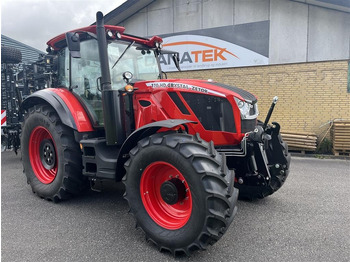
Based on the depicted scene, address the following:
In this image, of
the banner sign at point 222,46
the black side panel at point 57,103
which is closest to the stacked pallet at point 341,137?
the banner sign at point 222,46

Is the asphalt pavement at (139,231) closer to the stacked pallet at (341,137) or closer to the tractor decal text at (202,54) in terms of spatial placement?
the stacked pallet at (341,137)

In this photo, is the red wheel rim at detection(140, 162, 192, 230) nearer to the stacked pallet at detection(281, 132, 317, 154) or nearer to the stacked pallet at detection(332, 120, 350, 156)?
the stacked pallet at detection(281, 132, 317, 154)


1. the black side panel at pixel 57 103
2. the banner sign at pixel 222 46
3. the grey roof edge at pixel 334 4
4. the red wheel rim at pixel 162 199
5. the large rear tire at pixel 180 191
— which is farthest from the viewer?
the banner sign at pixel 222 46

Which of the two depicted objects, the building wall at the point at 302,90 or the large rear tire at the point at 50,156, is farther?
the building wall at the point at 302,90

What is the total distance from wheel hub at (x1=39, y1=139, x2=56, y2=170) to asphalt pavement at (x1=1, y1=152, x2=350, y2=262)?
0.54 meters

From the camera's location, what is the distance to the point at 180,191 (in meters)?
2.83

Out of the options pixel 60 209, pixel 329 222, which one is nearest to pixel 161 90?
pixel 60 209

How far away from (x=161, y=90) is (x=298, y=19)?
22.6ft

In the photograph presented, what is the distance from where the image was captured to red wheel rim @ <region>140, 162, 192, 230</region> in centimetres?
283

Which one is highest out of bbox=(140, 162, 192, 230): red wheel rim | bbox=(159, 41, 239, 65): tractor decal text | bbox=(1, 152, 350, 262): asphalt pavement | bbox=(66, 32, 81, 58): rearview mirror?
bbox=(159, 41, 239, 65): tractor decal text

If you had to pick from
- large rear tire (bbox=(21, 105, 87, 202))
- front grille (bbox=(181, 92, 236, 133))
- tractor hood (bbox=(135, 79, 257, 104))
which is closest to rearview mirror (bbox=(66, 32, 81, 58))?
tractor hood (bbox=(135, 79, 257, 104))

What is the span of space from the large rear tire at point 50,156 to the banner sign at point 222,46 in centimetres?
669

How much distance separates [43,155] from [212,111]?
2.92 meters

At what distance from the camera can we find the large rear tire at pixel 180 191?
245 centimetres
